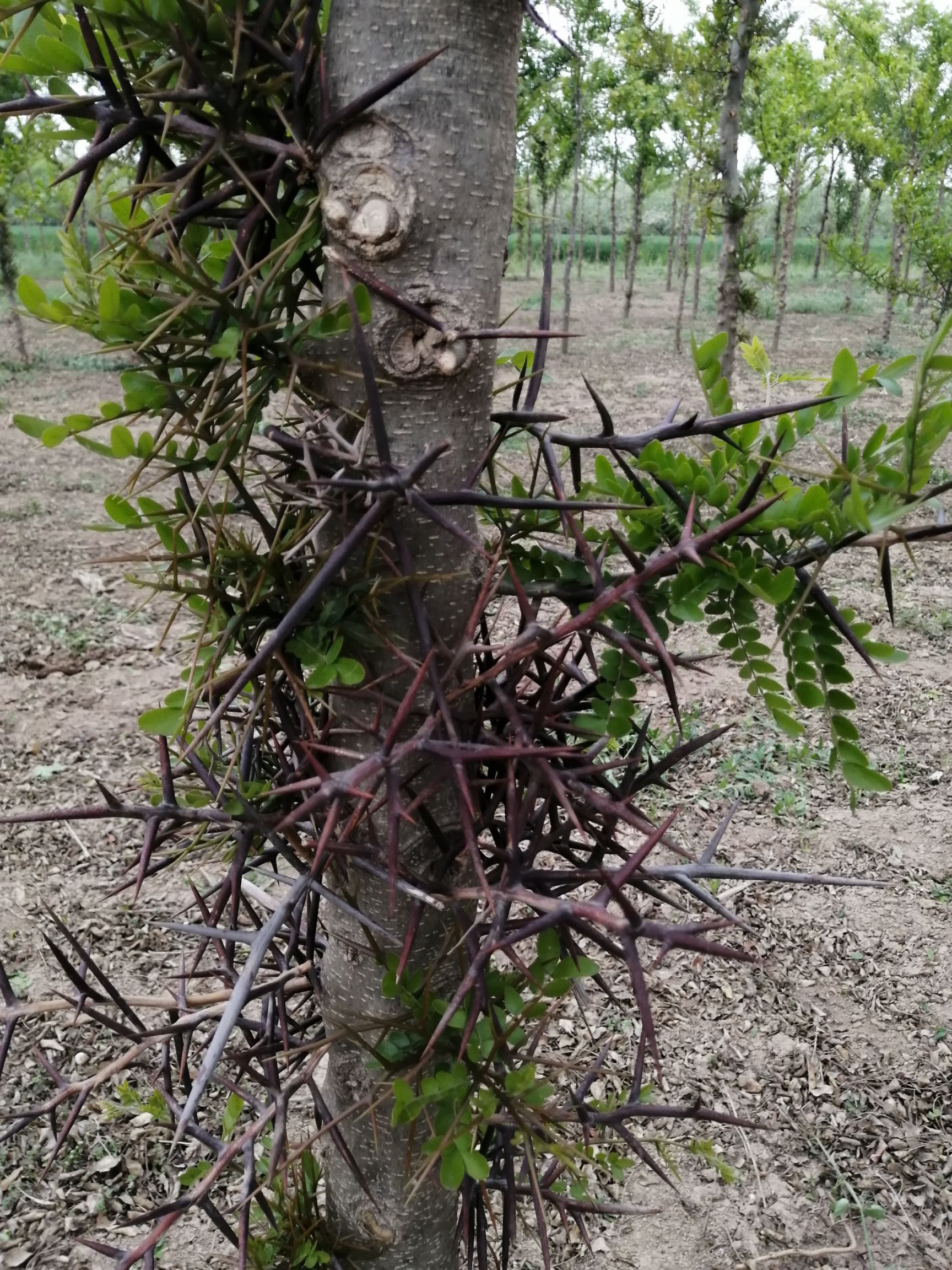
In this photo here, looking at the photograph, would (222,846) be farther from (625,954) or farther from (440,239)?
(440,239)

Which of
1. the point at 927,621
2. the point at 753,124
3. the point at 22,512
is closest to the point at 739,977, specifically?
the point at 927,621

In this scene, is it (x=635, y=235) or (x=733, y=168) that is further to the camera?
(x=635, y=235)

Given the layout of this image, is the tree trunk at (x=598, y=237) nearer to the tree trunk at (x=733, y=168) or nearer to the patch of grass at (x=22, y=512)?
the tree trunk at (x=733, y=168)

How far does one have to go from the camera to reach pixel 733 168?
6184mm

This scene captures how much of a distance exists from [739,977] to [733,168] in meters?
5.40

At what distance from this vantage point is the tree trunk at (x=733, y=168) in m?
5.73

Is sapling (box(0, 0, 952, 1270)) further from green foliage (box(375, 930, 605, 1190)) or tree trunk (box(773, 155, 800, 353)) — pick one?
tree trunk (box(773, 155, 800, 353))

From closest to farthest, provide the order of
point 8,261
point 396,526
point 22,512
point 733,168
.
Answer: point 396,526 < point 733,168 < point 22,512 < point 8,261

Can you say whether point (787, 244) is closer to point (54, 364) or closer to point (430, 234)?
point (54, 364)

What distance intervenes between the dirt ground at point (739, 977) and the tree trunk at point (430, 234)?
0.96 ft

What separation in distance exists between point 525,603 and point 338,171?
0.38 metres

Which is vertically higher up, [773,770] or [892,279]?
[892,279]

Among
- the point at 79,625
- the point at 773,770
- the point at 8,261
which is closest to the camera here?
the point at 773,770

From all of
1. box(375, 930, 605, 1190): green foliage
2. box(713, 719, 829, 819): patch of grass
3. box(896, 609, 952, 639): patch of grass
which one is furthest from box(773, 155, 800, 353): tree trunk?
box(375, 930, 605, 1190): green foliage
